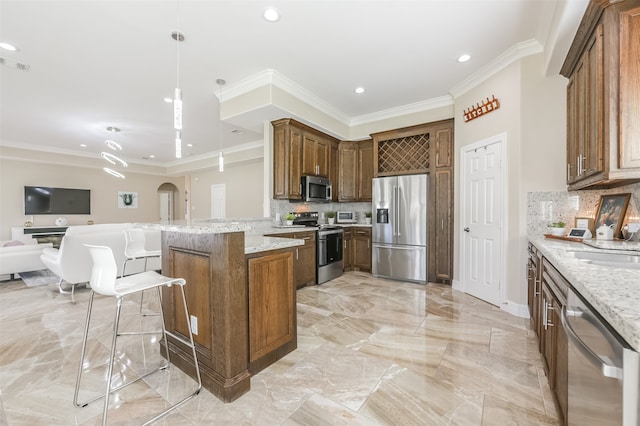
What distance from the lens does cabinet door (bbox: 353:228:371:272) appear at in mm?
4918

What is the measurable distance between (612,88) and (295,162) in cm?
347

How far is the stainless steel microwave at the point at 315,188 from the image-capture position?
4434 mm

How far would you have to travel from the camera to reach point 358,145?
5379mm

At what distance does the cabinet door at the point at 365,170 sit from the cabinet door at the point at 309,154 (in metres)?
1.10

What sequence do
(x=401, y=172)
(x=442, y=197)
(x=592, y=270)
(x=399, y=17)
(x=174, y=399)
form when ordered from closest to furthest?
(x=592, y=270)
(x=174, y=399)
(x=399, y=17)
(x=442, y=197)
(x=401, y=172)

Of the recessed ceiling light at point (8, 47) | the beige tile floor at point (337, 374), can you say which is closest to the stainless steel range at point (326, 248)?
the beige tile floor at point (337, 374)

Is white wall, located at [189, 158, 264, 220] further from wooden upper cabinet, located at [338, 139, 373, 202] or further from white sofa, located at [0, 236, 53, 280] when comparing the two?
white sofa, located at [0, 236, 53, 280]

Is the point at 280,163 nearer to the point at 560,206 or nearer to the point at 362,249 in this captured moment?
the point at 362,249

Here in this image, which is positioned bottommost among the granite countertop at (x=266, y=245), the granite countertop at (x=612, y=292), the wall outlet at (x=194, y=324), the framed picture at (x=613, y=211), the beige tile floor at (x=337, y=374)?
the beige tile floor at (x=337, y=374)

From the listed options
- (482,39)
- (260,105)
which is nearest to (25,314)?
(260,105)

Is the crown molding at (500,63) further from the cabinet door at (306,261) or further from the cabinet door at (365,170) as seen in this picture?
the cabinet door at (306,261)

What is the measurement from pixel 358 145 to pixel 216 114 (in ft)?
9.27

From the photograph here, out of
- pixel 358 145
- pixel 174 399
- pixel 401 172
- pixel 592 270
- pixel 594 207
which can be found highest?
pixel 358 145

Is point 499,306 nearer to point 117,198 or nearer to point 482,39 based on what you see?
point 482,39
